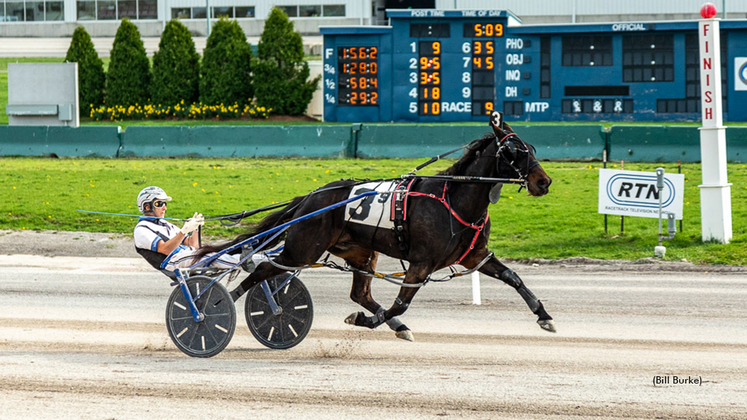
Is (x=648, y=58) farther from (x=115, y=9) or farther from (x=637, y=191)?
(x=115, y=9)

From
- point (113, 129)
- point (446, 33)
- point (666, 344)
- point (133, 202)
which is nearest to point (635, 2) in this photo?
point (446, 33)

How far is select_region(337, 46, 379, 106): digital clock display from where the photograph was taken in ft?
81.6

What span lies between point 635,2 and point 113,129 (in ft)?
117

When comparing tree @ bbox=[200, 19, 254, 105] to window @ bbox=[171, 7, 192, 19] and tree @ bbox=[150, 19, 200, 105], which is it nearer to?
tree @ bbox=[150, 19, 200, 105]

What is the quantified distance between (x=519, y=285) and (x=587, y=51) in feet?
57.7

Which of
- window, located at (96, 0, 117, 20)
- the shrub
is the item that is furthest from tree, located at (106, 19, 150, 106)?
window, located at (96, 0, 117, 20)

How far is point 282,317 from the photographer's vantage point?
23.9 ft

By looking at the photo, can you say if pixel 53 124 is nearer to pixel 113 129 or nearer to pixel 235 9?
pixel 113 129

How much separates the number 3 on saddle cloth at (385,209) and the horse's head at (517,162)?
30.3 inches

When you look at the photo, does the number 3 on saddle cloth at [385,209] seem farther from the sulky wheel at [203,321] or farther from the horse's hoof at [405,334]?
the sulky wheel at [203,321]

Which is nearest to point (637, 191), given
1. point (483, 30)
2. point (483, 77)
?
point (483, 77)

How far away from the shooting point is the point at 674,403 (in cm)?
549

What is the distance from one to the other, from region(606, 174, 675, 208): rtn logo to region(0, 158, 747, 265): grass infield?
2.18ft

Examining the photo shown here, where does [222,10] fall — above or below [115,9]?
below
